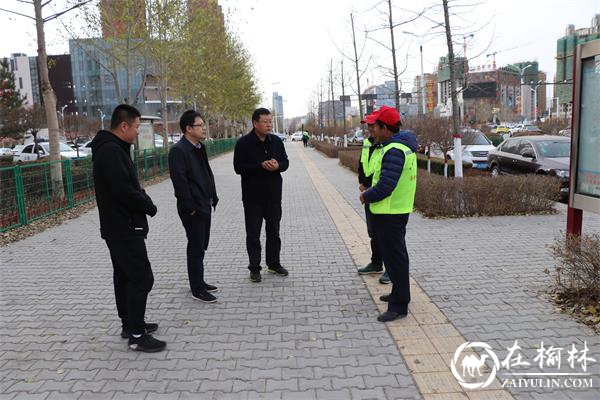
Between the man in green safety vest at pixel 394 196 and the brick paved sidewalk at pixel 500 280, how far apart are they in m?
0.52

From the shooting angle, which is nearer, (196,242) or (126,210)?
(126,210)

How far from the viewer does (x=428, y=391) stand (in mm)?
3176

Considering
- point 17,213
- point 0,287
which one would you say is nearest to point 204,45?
point 17,213

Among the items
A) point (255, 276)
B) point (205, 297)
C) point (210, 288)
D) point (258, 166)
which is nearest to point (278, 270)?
point (255, 276)

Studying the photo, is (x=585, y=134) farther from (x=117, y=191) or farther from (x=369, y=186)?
(x=117, y=191)

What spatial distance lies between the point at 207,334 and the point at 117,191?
4.56 ft

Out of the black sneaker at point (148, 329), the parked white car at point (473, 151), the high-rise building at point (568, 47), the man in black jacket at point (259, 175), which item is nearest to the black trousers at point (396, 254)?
the man in black jacket at point (259, 175)

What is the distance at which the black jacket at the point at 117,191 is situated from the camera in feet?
11.8

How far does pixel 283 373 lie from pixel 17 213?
25.1 feet

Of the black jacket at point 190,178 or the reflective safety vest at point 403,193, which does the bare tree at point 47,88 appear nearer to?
the black jacket at point 190,178

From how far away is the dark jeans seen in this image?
4.82 m

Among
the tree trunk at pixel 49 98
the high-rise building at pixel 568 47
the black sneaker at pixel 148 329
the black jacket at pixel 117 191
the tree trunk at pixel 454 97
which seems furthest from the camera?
the high-rise building at pixel 568 47

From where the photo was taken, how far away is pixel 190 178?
4.79m

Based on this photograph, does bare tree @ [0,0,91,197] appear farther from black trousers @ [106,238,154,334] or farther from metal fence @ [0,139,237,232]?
black trousers @ [106,238,154,334]
